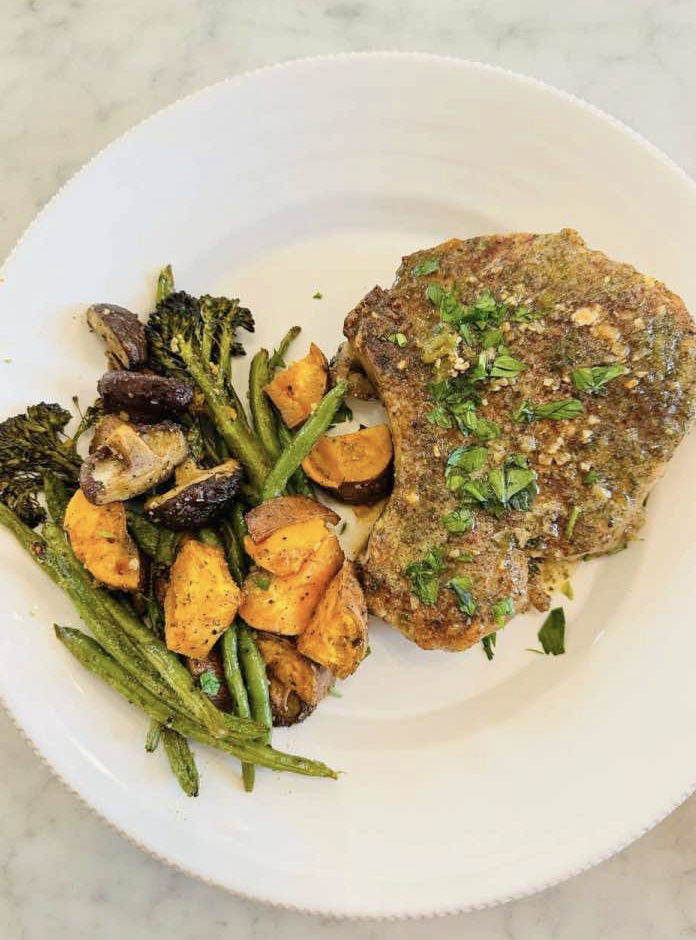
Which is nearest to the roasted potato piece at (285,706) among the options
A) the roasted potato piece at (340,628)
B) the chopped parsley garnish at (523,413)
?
the roasted potato piece at (340,628)

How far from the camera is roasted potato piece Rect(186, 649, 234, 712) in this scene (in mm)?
3623

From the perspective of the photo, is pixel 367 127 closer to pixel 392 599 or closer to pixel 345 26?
pixel 345 26

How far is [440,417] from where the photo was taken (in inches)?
141

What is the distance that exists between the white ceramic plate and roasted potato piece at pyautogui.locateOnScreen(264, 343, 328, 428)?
33 cm

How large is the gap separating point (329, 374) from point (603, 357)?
133cm

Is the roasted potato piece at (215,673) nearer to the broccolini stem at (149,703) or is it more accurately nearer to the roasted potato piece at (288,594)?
Answer: the broccolini stem at (149,703)

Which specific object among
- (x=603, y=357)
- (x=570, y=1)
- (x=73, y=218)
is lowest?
(x=73, y=218)

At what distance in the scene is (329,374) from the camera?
3959mm

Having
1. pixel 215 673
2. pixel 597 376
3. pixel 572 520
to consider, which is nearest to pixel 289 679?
pixel 215 673

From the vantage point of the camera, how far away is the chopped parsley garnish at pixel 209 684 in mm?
3586

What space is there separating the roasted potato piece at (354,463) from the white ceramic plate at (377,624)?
61 cm

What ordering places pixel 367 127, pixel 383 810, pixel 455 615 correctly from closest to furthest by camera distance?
pixel 455 615, pixel 383 810, pixel 367 127

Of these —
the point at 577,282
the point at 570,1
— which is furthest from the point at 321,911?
the point at 570,1

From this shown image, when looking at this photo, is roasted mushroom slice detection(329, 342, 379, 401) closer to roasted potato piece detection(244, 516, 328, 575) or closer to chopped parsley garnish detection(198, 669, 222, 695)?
roasted potato piece detection(244, 516, 328, 575)
